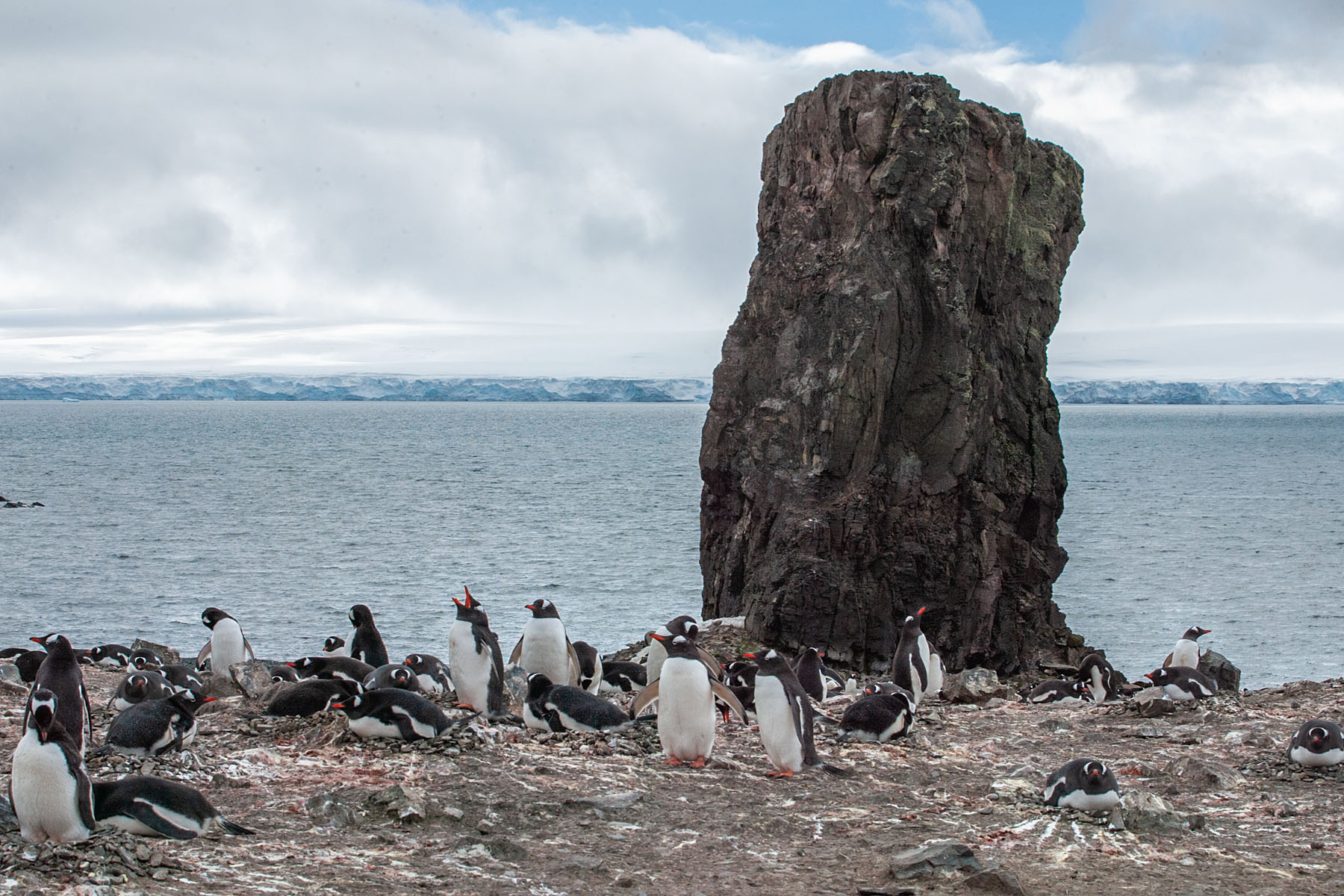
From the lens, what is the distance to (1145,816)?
983 cm

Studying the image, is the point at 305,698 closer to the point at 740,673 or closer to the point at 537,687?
the point at 537,687

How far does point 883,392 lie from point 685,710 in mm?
14594

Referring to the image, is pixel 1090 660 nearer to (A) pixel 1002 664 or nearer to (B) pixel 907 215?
(A) pixel 1002 664

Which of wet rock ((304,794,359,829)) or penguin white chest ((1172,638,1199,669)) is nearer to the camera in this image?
wet rock ((304,794,359,829))

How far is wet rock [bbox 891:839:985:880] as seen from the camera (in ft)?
27.7

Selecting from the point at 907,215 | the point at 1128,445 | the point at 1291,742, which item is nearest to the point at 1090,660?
the point at 1291,742

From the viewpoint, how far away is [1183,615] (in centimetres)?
4047

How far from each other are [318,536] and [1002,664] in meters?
41.7

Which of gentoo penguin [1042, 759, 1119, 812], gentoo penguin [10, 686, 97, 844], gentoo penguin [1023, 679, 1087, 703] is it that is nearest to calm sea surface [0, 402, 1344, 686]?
gentoo penguin [1023, 679, 1087, 703]

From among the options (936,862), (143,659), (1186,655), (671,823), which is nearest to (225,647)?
(143,659)

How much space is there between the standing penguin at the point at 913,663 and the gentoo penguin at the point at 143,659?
34.4 feet

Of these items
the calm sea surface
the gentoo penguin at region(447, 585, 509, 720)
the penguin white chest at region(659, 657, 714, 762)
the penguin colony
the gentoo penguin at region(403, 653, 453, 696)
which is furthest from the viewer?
the calm sea surface

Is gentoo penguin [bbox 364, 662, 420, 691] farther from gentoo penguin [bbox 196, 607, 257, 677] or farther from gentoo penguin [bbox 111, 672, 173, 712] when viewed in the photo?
gentoo penguin [bbox 196, 607, 257, 677]

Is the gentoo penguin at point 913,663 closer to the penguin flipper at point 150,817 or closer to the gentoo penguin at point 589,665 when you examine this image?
the gentoo penguin at point 589,665
